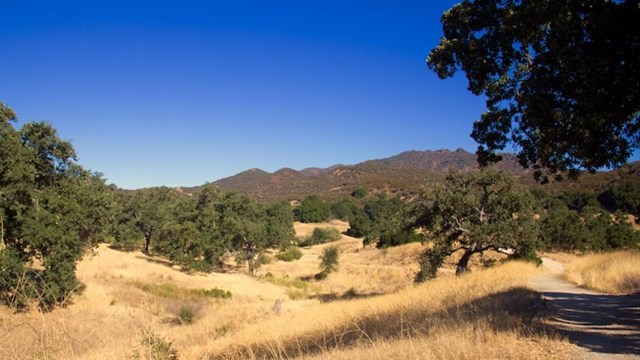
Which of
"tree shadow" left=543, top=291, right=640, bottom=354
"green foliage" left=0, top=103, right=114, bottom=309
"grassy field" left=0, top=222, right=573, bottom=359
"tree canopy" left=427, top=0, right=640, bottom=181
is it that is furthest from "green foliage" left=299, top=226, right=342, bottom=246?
"tree canopy" left=427, top=0, right=640, bottom=181

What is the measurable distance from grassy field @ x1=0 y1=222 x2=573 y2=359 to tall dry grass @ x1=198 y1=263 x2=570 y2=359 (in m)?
0.04

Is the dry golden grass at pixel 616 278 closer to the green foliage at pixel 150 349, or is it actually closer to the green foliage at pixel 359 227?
the green foliage at pixel 150 349

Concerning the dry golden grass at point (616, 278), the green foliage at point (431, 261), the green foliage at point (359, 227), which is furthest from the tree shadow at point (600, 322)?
the green foliage at point (359, 227)

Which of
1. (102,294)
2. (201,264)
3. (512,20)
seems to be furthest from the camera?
(201,264)

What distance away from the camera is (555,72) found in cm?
907

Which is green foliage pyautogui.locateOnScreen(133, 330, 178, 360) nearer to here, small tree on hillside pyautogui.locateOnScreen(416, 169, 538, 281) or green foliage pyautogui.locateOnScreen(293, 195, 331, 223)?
small tree on hillside pyautogui.locateOnScreen(416, 169, 538, 281)

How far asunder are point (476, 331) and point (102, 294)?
28.4m

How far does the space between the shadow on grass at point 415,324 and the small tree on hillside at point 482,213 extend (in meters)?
11.3

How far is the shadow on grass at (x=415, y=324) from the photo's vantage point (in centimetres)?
766

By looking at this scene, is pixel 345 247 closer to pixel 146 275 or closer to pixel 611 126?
pixel 146 275

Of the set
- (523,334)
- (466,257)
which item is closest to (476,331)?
(523,334)

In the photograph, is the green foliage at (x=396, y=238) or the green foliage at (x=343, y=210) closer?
the green foliage at (x=396, y=238)

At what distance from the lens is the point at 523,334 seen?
7.26 meters

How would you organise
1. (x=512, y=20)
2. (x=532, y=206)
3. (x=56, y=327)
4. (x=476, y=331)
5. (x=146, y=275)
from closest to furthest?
1. (x=56, y=327)
2. (x=476, y=331)
3. (x=512, y=20)
4. (x=532, y=206)
5. (x=146, y=275)
